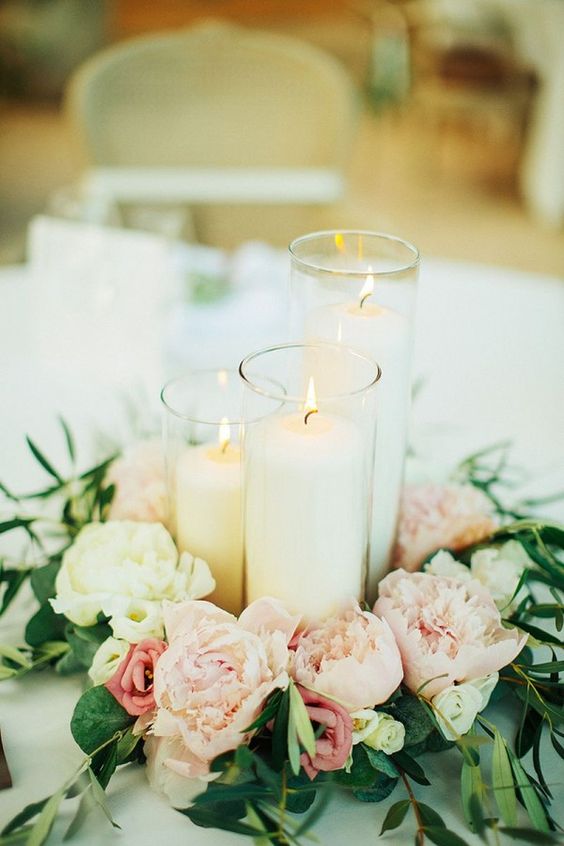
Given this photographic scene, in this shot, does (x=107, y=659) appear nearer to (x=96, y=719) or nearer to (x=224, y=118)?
(x=96, y=719)

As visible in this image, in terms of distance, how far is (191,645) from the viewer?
21.5 inches

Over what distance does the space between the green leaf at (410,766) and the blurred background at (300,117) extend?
1.08 m

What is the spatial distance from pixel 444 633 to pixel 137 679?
7.9 inches

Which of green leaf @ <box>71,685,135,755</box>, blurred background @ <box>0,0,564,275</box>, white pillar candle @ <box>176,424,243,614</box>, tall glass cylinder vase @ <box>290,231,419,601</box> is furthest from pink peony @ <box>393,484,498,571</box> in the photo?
blurred background @ <box>0,0,564,275</box>

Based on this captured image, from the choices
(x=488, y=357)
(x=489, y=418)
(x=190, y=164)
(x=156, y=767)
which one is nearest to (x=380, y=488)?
(x=156, y=767)

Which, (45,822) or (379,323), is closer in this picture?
(45,822)

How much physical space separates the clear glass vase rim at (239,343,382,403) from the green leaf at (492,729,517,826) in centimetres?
23

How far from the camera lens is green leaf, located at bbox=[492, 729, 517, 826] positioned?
53cm

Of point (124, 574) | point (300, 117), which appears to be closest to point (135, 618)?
point (124, 574)

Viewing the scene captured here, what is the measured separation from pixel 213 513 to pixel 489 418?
58cm

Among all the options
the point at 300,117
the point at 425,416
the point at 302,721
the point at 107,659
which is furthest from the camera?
the point at 300,117

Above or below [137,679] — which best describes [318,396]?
above

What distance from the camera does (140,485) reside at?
2.44 ft

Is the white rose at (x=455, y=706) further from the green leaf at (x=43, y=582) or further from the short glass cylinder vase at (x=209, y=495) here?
the green leaf at (x=43, y=582)
